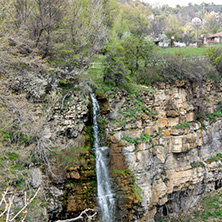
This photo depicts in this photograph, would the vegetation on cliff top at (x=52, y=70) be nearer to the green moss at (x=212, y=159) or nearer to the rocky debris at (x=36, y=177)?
the rocky debris at (x=36, y=177)

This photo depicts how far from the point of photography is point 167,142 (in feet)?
55.9

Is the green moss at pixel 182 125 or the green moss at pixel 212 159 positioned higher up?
the green moss at pixel 182 125

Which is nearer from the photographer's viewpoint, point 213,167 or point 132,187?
point 132,187

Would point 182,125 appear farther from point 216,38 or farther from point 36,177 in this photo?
point 216,38

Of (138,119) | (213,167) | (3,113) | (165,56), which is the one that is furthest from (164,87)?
(3,113)

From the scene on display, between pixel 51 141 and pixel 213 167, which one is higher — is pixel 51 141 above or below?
above

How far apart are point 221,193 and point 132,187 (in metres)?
10.5

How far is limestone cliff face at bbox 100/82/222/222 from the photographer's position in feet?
46.7

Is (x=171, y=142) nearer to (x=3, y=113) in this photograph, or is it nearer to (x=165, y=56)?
(x=165, y=56)

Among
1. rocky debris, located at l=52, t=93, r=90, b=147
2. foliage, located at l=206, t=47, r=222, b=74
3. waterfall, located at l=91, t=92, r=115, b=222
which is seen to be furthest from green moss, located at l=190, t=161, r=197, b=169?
foliage, located at l=206, t=47, r=222, b=74

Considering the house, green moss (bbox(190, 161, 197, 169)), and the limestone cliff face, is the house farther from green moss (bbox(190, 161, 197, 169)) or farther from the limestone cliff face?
green moss (bbox(190, 161, 197, 169))

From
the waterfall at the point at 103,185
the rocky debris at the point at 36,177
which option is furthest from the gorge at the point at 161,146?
the rocky debris at the point at 36,177

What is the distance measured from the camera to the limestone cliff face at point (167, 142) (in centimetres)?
1424

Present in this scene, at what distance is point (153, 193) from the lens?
15.2 m
